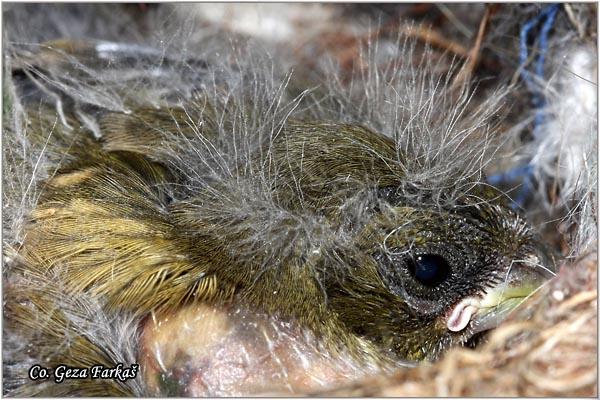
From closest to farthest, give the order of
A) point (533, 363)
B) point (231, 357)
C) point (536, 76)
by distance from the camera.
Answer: point (533, 363), point (231, 357), point (536, 76)

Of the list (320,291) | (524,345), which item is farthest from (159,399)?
(524,345)

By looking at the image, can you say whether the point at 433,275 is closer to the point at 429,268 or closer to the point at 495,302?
the point at 429,268

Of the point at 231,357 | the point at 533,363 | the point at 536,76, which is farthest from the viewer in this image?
the point at 536,76

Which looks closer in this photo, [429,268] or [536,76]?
[429,268]

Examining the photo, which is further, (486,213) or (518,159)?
(518,159)

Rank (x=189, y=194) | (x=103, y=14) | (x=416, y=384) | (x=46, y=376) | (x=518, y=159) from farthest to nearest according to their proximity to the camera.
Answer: (x=103, y=14) < (x=518, y=159) < (x=189, y=194) < (x=46, y=376) < (x=416, y=384)

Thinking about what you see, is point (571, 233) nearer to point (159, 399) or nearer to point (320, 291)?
point (320, 291)

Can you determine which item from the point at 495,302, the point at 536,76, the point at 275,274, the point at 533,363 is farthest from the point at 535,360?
the point at 536,76

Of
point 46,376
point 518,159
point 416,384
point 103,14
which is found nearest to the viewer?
point 416,384

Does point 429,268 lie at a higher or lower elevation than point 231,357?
higher
